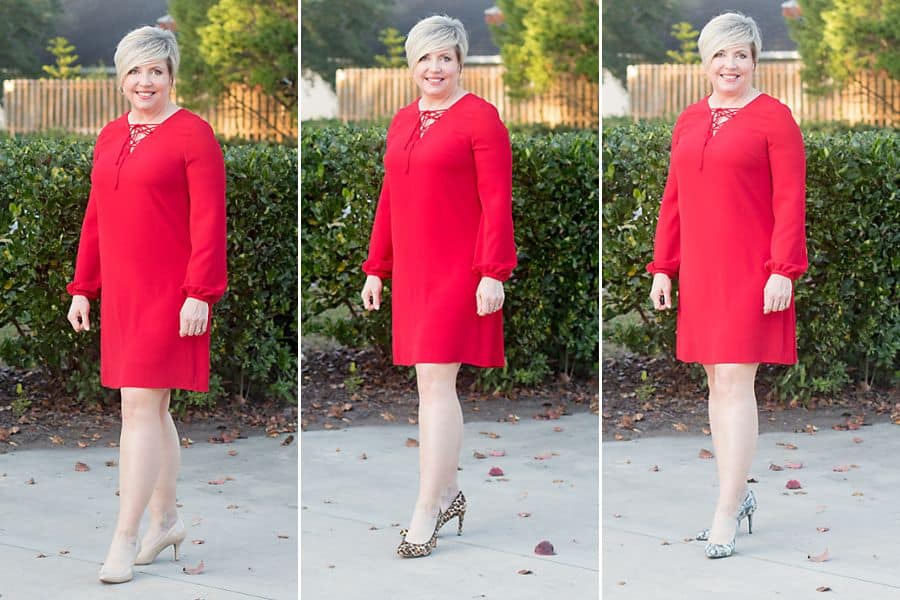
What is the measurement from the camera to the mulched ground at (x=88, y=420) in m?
5.21

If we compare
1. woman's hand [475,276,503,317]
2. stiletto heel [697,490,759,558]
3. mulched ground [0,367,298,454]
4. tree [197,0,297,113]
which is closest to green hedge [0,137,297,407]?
mulched ground [0,367,298,454]

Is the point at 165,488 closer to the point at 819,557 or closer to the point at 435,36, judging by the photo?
the point at 435,36

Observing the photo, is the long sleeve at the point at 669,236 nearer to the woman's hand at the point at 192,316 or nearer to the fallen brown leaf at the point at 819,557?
the fallen brown leaf at the point at 819,557

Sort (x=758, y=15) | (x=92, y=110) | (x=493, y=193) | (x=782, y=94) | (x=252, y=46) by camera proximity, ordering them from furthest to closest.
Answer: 1. (x=782, y=94)
2. (x=758, y=15)
3. (x=252, y=46)
4. (x=92, y=110)
5. (x=493, y=193)

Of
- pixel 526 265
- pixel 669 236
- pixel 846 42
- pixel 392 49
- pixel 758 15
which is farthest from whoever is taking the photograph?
pixel 846 42

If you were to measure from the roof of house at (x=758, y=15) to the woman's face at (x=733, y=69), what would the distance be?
0.99m

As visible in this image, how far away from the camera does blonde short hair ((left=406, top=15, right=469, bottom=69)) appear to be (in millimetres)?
3732

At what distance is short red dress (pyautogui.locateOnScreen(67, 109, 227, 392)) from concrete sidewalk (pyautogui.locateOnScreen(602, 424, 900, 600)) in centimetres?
143

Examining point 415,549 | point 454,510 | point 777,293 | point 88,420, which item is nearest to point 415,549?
point 415,549

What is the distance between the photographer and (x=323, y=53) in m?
4.39

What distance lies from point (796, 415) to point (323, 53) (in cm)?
259

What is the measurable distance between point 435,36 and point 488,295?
75 centimetres

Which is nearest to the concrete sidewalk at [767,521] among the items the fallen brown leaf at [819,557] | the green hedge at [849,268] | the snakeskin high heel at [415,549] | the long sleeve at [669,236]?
the fallen brown leaf at [819,557]

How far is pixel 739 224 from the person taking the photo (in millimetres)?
3734
